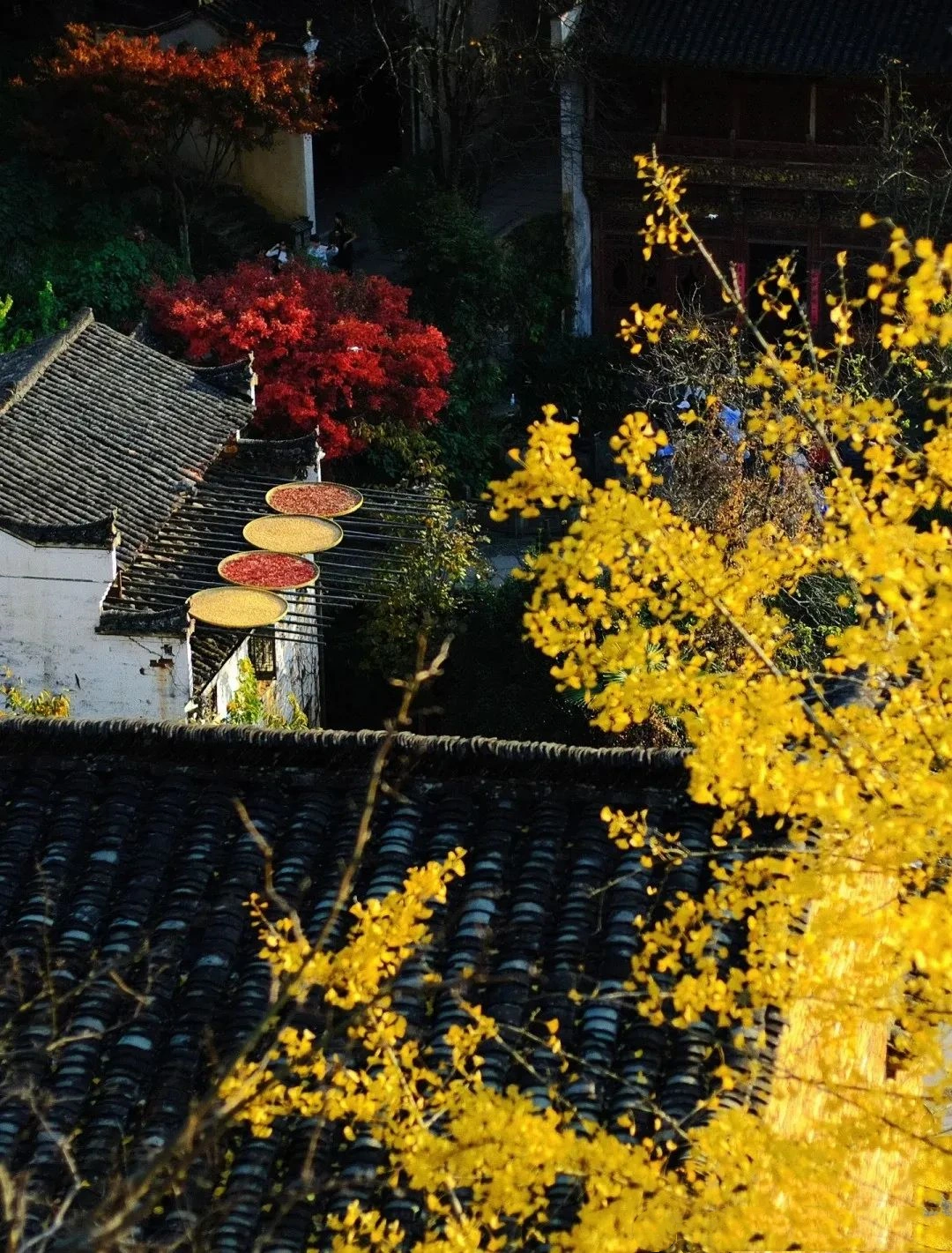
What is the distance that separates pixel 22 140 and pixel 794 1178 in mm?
30725

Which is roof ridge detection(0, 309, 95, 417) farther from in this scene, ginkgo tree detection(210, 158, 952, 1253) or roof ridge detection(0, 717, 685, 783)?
ginkgo tree detection(210, 158, 952, 1253)

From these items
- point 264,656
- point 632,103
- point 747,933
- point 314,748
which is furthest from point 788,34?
point 747,933

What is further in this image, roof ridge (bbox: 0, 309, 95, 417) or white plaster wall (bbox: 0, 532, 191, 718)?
roof ridge (bbox: 0, 309, 95, 417)

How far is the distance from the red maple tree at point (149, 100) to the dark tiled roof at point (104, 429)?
8039 mm

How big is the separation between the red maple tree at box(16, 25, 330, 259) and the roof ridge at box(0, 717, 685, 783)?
976 inches

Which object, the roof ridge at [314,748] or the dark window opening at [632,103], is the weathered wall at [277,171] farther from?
the roof ridge at [314,748]

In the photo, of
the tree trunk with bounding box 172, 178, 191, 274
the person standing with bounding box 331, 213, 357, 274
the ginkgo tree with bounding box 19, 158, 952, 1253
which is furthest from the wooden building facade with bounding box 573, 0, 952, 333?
the ginkgo tree with bounding box 19, 158, 952, 1253

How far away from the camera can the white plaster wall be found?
21469mm

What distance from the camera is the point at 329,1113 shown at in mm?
8430

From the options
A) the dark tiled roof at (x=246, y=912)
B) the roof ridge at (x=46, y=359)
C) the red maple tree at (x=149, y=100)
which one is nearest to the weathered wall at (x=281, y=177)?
the red maple tree at (x=149, y=100)

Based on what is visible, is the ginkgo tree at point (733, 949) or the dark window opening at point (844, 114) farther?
the dark window opening at point (844, 114)

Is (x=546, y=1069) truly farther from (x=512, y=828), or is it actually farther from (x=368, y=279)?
(x=368, y=279)

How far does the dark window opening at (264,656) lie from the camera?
24141 millimetres

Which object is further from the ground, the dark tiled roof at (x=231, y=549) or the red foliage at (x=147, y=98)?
the red foliage at (x=147, y=98)
